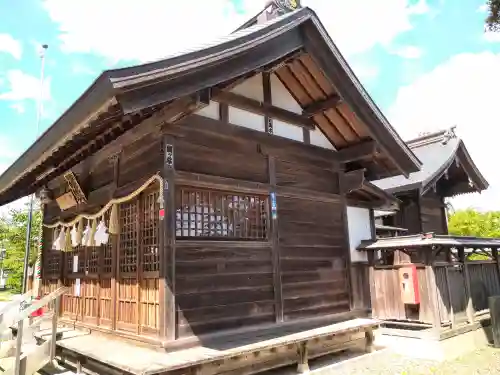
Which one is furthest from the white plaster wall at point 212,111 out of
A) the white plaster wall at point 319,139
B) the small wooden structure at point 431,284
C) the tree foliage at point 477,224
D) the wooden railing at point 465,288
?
the tree foliage at point 477,224

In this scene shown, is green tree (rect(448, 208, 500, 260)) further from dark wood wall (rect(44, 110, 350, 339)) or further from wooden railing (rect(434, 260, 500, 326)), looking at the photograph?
dark wood wall (rect(44, 110, 350, 339))

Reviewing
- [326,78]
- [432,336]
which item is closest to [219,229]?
→ [326,78]

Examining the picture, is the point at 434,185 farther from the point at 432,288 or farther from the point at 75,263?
the point at 75,263

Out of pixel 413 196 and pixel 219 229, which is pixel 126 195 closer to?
pixel 219 229

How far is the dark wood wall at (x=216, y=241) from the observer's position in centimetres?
658

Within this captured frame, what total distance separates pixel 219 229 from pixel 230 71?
9.22 feet

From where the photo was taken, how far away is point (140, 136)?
671 cm

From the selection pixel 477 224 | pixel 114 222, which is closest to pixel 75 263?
pixel 114 222

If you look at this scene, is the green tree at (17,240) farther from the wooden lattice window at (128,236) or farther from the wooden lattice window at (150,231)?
the wooden lattice window at (150,231)

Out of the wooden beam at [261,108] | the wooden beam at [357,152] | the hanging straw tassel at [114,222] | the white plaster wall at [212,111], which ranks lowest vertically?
the hanging straw tassel at [114,222]

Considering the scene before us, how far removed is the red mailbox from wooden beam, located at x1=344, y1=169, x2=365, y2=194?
2140mm

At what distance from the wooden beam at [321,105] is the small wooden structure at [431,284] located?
3500 mm

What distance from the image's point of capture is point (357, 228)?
33.1ft

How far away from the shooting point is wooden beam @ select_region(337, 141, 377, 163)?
29.8ft
